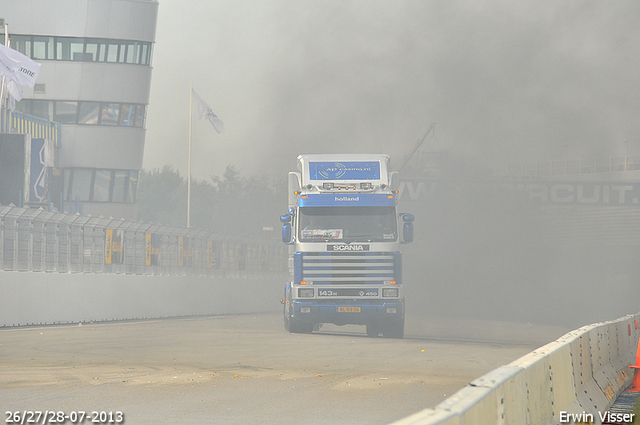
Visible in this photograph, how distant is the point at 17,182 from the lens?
38.2 meters

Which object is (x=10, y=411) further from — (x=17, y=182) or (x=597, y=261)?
(x=597, y=261)

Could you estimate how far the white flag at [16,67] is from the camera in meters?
36.4

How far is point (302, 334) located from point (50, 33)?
32066 millimetres

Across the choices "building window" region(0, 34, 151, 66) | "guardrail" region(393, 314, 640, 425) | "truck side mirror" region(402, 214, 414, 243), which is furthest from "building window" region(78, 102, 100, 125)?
"guardrail" region(393, 314, 640, 425)

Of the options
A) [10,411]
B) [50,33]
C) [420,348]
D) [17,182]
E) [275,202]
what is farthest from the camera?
[275,202]

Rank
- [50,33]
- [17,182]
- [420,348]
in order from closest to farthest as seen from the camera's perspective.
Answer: [420,348] < [17,182] < [50,33]

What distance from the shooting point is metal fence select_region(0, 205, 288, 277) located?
76.7 ft

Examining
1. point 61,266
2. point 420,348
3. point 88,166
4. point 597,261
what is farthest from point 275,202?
point 420,348

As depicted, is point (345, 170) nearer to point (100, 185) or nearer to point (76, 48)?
point (76, 48)

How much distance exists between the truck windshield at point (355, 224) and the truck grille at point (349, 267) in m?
0.38

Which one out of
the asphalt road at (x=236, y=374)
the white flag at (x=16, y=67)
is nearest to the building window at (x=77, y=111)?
the white flag at (x=16, y=67)

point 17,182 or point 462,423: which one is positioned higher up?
point 17,182

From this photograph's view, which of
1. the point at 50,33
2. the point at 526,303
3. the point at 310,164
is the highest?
the point at 50,33

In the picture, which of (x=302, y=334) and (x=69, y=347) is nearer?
(x=69, y=347)
